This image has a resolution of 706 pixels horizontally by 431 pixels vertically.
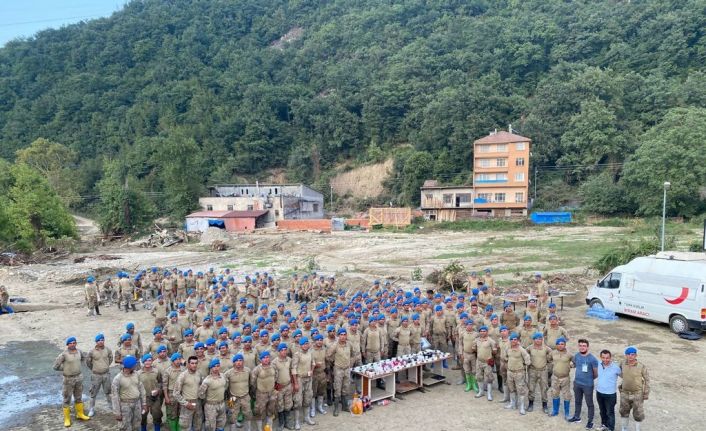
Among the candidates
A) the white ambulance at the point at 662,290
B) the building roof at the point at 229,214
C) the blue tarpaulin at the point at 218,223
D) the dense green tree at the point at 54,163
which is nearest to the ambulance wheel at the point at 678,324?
the white ambulance at the point at 662,290

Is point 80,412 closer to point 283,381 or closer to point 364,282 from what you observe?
point 283,381

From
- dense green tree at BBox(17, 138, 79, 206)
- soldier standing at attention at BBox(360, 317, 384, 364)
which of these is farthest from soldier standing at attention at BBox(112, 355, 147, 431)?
dense green tree at BBox(17, 138, 79, 206)

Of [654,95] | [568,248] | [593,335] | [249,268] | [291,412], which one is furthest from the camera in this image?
[654,95]

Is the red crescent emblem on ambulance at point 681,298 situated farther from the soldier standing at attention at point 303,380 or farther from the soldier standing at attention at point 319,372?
the soldier standing at attention at point 303,380

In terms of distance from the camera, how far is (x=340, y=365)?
10.6m

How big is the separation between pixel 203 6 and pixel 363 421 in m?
152

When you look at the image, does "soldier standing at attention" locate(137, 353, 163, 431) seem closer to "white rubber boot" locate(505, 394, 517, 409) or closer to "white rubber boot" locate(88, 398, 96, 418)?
"white rubber boot" locate(88, 398, 96, 418)

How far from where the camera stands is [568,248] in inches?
1361

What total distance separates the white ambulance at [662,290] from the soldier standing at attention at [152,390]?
14549 mm

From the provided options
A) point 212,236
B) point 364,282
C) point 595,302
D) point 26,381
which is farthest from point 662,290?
point 212,236

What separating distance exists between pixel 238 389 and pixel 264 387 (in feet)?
1.59

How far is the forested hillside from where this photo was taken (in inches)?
2544

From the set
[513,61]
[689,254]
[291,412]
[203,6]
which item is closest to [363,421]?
[291,412]

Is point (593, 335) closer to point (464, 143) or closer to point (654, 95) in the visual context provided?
point (464, 143)
